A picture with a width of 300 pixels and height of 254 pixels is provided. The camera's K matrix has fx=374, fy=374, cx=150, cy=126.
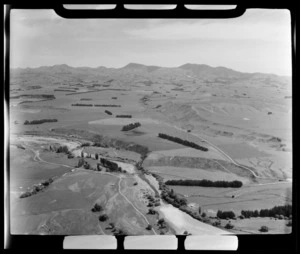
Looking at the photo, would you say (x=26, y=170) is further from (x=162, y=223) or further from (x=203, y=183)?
(x=203, y=183)

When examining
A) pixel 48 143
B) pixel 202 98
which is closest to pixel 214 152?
pixel 202 98

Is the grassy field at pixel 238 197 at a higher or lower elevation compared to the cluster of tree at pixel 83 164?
lower

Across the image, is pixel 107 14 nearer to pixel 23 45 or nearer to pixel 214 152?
pixel 23 45

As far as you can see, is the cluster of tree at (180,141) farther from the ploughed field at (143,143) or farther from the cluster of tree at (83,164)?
the cluster of tree at (83,164)

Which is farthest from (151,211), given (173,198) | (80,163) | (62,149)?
(62,149)

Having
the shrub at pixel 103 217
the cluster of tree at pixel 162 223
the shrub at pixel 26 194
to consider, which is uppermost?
the shrub at pixel 26 194

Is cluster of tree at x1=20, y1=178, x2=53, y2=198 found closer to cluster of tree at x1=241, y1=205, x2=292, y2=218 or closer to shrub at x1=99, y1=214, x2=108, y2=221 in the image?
shrub at x1=99, y1=214, x2=108, y2=221

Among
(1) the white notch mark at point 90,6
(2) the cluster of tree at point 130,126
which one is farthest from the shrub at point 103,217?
(1) the white notch mark at point 90,6
